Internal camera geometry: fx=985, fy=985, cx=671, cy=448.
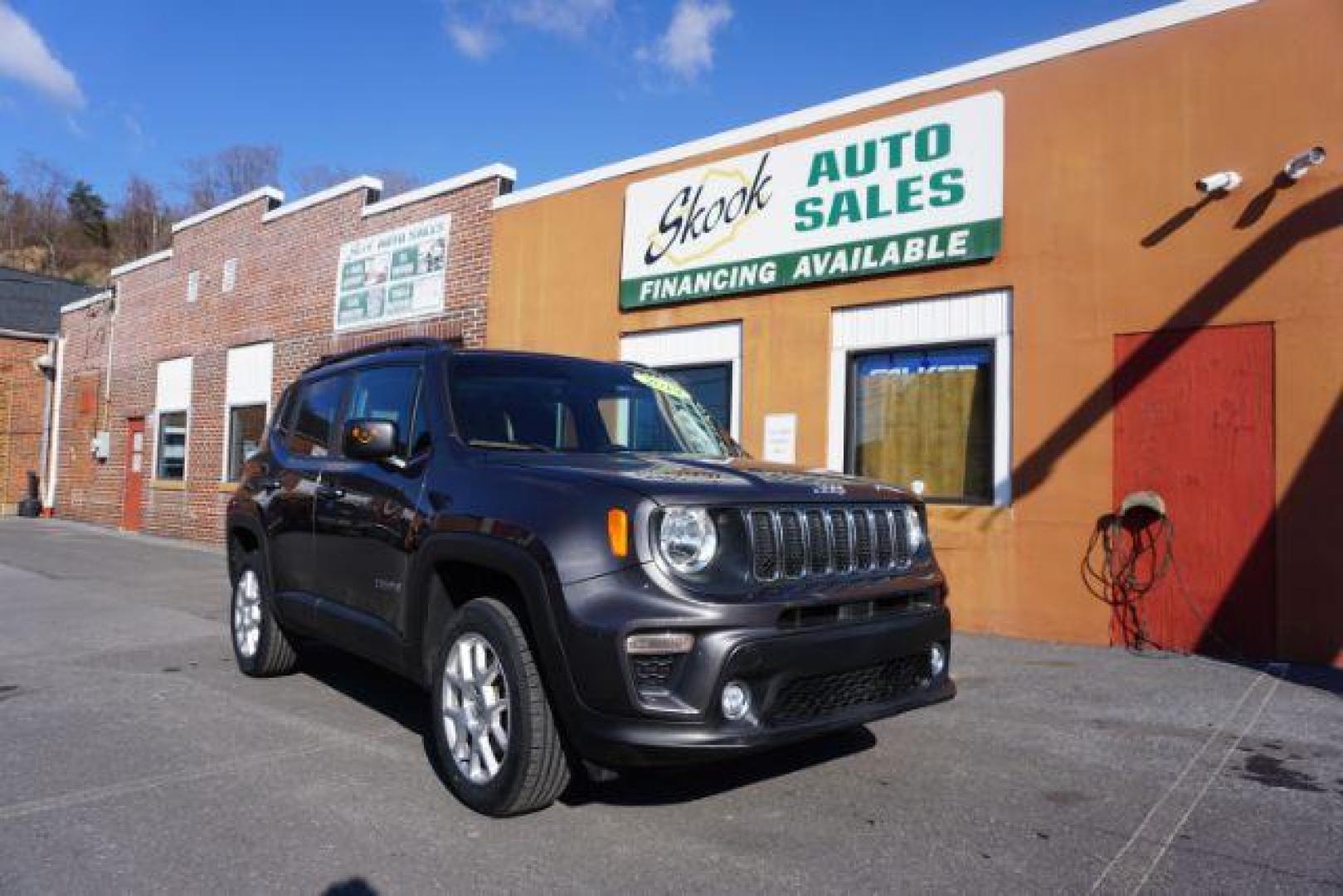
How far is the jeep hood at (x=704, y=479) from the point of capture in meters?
3.49

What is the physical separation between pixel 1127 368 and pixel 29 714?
25.1 feet

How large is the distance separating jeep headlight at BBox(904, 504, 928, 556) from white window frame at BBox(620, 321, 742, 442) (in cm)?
546

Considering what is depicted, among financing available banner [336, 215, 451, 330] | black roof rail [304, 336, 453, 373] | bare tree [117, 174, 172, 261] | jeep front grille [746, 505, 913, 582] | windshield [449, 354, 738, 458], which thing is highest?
bare tree [117, 174, 172, 261]

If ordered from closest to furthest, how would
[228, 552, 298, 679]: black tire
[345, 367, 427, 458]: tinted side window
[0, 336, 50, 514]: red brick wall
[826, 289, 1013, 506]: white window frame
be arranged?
[345, 367, 427, 458]: tinted side window < [228, 552, 298, 679]: black tire < [826, 289, 1013, 506]: white window frame < [0, 336, 50, 514]: red brick wall

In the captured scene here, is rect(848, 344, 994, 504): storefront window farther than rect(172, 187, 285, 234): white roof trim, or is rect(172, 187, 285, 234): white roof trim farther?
rect(172, 187, 285, 234): white roof trim

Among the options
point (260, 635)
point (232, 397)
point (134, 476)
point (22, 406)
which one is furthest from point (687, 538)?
point (22, 406)

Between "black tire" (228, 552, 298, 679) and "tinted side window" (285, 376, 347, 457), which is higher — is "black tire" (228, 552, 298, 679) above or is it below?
below

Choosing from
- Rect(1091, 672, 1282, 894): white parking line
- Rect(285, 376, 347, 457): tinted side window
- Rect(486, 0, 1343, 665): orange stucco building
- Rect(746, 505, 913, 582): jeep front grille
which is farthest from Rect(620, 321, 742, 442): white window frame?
Rect(746, 505, 913, 582): jeep front grille

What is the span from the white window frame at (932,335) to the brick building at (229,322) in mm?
5432

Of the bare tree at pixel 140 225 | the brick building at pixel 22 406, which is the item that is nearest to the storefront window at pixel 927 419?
the brick building at pixel 22 406

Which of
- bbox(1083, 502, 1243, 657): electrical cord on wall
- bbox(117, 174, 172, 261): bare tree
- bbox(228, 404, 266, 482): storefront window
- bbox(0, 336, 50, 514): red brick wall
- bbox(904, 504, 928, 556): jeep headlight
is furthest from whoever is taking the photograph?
bbox(117, 174, 172, 261): bare tree

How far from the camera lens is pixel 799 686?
3.46 m

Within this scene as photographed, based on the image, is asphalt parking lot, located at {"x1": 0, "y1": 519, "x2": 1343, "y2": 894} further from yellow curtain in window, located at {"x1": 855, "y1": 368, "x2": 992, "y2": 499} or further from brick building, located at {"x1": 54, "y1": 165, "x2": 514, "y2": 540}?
brick building, located at {"x1": 54, "y1": 165, "x2": 514, "y2": 540}

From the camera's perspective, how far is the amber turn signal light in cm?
337
